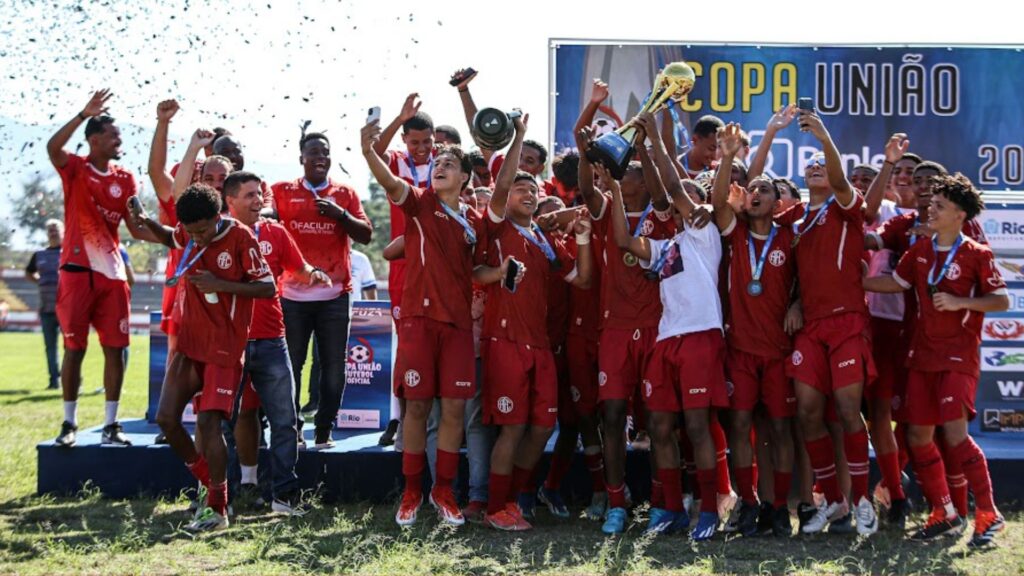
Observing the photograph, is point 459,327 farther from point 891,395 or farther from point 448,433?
point 891,395

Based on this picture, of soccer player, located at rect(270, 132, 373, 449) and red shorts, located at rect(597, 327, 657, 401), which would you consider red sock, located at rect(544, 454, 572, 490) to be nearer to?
red shorts, located at rect(597, 327, 657, 401)

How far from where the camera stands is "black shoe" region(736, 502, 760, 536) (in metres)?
7.25

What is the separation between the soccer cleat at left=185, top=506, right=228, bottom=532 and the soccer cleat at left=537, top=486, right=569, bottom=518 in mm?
2232

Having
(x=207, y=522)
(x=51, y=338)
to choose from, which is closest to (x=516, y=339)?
(x=207, y=522)

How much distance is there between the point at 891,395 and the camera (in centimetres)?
779

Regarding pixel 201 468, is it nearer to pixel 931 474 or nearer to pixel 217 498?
pixel 217 498

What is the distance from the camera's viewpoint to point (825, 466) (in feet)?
24.1

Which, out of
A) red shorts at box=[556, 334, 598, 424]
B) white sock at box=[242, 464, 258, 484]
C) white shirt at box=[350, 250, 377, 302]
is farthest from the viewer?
white shirt at box=[350, 250, 377, 302]

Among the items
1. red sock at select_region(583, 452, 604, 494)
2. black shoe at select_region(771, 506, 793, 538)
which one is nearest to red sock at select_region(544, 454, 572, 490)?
red sock at select_region(583, 452, 604, 494)

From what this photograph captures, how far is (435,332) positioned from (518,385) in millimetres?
642

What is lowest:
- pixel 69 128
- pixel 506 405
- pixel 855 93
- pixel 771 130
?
pixel 506 405

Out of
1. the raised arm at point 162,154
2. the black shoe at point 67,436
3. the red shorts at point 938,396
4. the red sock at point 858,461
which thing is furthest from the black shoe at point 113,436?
the red shorts at point 938,396

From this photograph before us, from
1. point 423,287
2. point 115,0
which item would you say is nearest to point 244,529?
point 423,287

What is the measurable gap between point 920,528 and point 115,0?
6350mm
